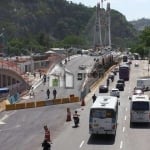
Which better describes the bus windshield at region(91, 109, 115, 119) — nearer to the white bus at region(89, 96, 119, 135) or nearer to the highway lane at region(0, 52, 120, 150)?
the white bus at region(89, 96, 119, 135)

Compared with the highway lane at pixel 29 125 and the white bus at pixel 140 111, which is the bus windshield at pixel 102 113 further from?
the white bus at pixel 140 111

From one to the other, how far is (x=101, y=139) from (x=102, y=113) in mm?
1817

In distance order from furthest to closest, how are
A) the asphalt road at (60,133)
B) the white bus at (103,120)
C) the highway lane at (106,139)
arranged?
the white bus at (103,120) < the asphalt road at (60,133) < the highway lane at (106,139)

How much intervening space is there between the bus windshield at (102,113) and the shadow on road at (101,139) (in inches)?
61.7

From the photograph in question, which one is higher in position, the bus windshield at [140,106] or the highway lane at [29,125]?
the bus windshield at [140,106]

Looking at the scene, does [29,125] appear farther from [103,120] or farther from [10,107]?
[10,107]

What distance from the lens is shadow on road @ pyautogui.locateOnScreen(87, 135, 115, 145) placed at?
108ft

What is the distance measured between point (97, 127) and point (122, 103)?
2307 centimetres

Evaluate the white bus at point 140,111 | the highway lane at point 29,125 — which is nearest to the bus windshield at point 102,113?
the highway lane at point 29,125

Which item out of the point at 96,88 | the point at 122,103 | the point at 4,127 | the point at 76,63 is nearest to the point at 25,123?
the point at 4,127

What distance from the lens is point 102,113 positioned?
33.6 meters

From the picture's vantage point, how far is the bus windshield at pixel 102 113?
1318 inches

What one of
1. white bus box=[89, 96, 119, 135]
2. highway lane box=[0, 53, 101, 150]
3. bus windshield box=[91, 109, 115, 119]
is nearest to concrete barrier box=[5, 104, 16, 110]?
highway lane box=[0, 53, 101, 150]

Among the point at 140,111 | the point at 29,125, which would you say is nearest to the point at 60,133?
the point at 29,125
